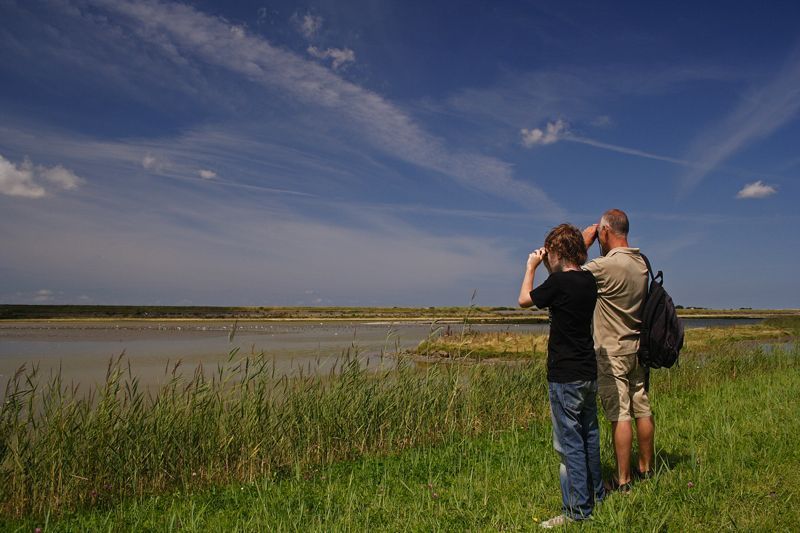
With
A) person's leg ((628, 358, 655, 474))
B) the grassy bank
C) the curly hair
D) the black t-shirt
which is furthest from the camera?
person's leg ((628, 358, 655, 474))

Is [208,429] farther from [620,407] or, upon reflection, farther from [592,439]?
[620,407]

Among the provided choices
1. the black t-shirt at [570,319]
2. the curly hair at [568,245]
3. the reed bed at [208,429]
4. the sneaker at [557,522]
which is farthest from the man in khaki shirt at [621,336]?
the reed bed at [208,429]

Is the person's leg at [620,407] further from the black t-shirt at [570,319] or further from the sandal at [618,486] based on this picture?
the black t-shirt at [570,319]

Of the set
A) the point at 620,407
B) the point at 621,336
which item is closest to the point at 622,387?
the point at 620,407

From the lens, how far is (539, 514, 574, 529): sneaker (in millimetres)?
3587

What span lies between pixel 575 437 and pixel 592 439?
0.70ft

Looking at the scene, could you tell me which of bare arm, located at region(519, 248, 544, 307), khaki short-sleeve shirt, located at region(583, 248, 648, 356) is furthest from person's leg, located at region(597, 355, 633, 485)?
bare arm, located at region(519, 248, 544, 307)

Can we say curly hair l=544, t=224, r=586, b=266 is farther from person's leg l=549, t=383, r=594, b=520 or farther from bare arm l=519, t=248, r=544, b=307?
person's leg l=549, t=383, r=594, b=520

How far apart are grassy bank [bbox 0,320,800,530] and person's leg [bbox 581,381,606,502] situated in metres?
0.14

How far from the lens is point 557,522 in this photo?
364 cm

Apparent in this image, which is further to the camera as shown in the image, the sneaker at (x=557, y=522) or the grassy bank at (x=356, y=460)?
the grassy bank at (x=356, y=460)

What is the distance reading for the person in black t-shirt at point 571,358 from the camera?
3.55 meters

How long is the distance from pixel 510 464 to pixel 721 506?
1956mm

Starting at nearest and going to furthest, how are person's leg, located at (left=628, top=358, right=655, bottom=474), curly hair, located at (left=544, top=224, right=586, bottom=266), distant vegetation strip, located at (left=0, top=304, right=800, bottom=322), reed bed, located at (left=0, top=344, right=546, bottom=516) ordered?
curly hair, located at (left=544, top=224, right=586, bottom=266), person's leg, located at (left=628, top=358, right=655, bottom=474), reed bed, located at (left=0, top=344, right=546, bottom=516), distant vegetation strip, located at (left=0, top=304, right=800, bottom=322)
